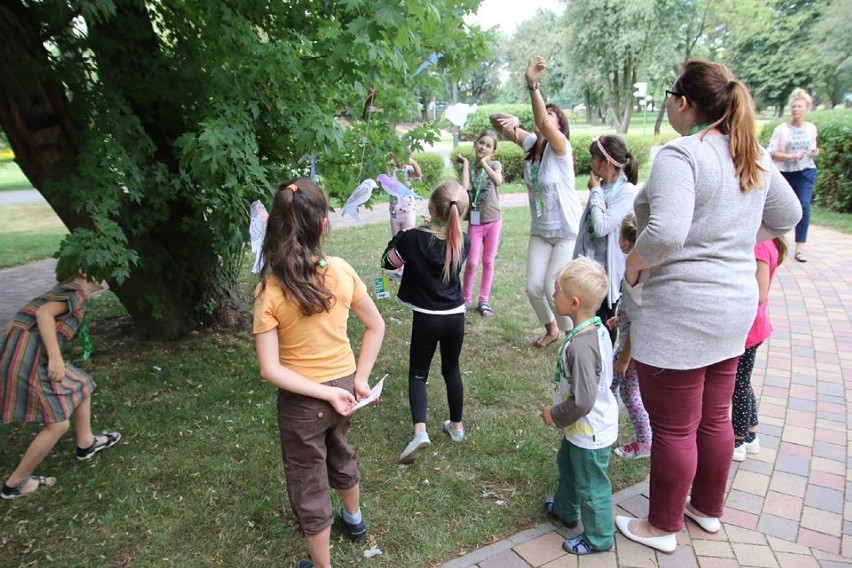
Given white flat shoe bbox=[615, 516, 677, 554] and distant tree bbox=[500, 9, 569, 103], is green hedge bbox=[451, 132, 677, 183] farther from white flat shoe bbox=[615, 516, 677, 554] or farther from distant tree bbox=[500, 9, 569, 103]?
distant tree bbox=[500, 9, 569, 103]

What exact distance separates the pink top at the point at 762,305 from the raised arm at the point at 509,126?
2.06 m

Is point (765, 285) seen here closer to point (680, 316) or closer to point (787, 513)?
point (680, 316)

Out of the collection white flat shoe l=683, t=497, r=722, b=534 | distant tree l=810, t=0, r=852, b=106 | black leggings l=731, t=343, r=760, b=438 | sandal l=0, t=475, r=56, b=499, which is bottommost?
white flat shoe l=683, t=497, r=722, b=534

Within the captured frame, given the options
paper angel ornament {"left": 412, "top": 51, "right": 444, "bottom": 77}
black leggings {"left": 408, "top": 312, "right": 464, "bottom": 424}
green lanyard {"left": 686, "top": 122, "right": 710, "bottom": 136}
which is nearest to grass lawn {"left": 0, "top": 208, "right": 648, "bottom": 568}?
black leggings {"left": 408, "top": 312, "right": 464, "bottom": 424}

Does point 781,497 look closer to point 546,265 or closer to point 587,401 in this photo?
point 587,401

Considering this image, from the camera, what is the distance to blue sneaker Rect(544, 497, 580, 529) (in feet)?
8.72

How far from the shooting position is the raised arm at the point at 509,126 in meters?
4.21

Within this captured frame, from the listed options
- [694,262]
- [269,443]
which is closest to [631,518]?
[694,262]

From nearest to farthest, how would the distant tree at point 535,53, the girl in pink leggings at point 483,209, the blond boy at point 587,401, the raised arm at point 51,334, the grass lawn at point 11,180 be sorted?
the blond boy at point 587,401
the raised arm at point 51,334
the girl in pink leggings at point 483,209
the grass lawn at point 11,180
the distant tree at point 535,53

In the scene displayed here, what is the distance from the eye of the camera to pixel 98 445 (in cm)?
333

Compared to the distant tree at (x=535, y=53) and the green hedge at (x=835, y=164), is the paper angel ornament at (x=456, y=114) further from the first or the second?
the distant tree at (x=535, y=53)

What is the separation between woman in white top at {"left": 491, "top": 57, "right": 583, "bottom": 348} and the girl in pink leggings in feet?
3.44

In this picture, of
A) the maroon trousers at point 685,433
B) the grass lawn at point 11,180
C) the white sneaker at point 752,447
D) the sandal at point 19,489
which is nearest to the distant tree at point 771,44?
the white sneaker at point 752,447

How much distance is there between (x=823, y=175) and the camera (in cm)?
1054
